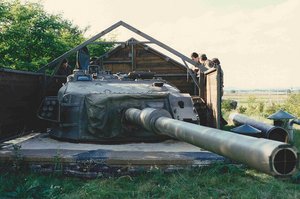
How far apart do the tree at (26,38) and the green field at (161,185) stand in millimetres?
15454

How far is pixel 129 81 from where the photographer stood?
9484 millimetres

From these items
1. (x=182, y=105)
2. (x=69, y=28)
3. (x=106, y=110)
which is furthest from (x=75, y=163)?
(x=69, y=28)

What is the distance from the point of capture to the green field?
218 inches

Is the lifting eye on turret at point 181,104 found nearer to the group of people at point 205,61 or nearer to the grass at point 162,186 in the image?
the grass at point 162,186

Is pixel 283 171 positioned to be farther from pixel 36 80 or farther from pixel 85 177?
pixel 36 80

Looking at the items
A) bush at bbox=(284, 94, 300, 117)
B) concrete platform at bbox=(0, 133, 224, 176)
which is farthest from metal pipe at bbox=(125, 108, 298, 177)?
bush at bbox=(284, 94, 300, 117)

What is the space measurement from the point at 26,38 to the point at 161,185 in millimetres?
17929

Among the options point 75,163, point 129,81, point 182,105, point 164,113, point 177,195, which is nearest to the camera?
point 164,113

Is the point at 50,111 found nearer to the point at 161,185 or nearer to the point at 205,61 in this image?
the point at 161,185

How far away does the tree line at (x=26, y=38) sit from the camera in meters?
20.7

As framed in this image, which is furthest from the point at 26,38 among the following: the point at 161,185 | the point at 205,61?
the point at 161,185

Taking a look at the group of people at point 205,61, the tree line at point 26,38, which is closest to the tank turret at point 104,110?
the group of people at point 205,61

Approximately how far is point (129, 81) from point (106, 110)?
5.39 ft

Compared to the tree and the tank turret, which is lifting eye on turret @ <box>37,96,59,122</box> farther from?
the tree
